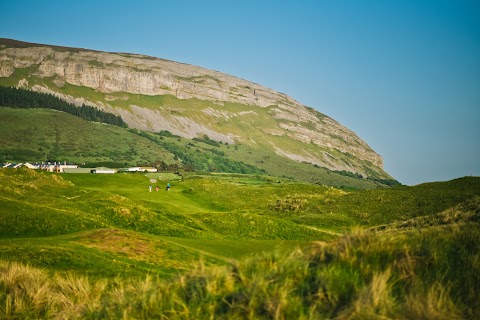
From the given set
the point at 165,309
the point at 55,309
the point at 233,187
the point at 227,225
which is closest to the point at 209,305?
the point at 165,309

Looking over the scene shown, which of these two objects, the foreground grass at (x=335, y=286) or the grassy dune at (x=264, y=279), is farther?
the grassy dune at (x=264, y=279)

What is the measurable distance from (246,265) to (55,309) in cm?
520

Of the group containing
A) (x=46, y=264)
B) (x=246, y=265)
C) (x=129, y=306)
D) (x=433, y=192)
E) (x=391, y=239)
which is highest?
(x=433, y=192)

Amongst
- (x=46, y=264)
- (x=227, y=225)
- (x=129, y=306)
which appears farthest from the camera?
(x=227, y=225)

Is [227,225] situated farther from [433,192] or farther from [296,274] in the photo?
[296,274]

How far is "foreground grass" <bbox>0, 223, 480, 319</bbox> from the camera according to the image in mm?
7090

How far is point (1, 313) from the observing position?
10.8 metres

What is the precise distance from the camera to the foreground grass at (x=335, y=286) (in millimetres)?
7090

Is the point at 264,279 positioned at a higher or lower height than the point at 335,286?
lower

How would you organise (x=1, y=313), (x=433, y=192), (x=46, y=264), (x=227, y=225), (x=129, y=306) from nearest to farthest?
(x=129, y=306)
(x=1, y=313)
(x=46, y=264)
(x=227, y=225)
(x=433, y=192)

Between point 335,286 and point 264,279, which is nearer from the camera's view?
point 335,286

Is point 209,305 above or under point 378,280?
under

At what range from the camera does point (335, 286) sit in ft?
25.1

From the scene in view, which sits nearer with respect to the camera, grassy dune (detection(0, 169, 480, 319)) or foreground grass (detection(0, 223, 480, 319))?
foreground grass (detection(0, 223, 480, 319))
